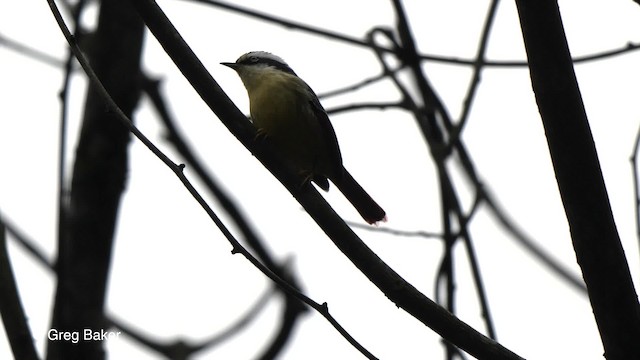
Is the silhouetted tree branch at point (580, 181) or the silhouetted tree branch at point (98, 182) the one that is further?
the silhouetted tree branch at point (98, 182)

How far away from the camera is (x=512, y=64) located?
14.3ft

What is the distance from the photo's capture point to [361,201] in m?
5.23

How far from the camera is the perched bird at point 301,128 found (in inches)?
182

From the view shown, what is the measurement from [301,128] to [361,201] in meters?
0.75

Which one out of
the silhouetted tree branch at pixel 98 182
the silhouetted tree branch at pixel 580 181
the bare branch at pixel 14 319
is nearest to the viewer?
the silhouetted tree branch at pixel 580 181

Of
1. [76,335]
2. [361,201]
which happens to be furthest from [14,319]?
[361,201]

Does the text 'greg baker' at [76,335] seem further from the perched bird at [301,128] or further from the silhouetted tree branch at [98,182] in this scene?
the perched bird at [301,128]

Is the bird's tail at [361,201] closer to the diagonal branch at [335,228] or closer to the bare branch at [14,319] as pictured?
the diagonal branch at [335,228]

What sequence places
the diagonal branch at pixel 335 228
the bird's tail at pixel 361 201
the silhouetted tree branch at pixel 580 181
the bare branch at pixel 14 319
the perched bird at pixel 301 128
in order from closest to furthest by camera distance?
the silhouetted tree branch at pixel 580 181
the diagonal branch at pixel 335 228
the bare branch at pixel 14 319
the perched bird at pixel 301 128
the bird's tail at pixel 361 201

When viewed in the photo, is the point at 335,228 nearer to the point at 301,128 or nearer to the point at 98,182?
the point at 98,182

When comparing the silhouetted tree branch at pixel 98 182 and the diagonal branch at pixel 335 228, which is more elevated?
the silhouetted tree branch at pixel 98 182

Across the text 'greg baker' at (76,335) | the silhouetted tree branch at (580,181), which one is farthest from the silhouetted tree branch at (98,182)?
the silhouetted tree branch at (580,181)

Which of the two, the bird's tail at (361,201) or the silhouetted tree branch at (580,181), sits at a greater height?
the bird's tail at (361,201)

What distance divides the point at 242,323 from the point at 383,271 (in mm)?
1898
